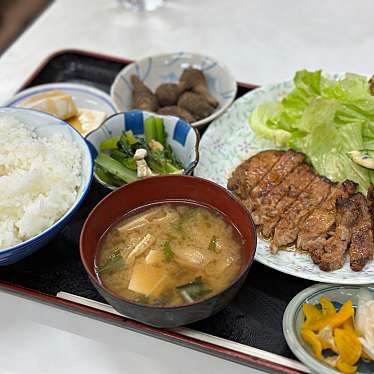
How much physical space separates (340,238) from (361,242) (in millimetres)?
88

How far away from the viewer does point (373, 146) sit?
9.60ft

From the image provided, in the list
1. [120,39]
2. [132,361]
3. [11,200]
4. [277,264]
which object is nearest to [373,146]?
[277,264]

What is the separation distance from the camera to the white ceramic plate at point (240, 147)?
247 centimetres

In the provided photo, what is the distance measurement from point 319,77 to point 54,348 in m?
1.92

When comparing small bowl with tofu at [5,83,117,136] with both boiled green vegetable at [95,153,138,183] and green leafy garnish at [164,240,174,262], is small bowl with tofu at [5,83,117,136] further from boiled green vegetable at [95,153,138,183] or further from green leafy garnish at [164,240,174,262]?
green leafy garnish at [164,240,174,262]

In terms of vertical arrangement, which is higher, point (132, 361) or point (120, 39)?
point (120, 39)

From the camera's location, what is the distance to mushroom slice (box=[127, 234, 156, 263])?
7.65ft

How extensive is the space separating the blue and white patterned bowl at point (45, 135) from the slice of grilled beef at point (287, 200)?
2.68 ft

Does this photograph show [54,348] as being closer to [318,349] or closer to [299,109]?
[318,349]

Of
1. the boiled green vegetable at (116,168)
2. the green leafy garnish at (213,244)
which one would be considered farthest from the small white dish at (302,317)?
the boiled green vegetable at (116,168)

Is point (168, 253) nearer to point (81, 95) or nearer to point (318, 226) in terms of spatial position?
point (318, 226)

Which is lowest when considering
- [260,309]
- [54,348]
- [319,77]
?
[54,348]

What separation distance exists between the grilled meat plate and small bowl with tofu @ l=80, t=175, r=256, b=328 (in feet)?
0.86

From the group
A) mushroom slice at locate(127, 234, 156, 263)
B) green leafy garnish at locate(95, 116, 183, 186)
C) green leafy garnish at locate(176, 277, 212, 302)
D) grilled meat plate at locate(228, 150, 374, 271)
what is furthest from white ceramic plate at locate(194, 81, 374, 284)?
mushroom slice at locate(127, 234, 156, 263)
